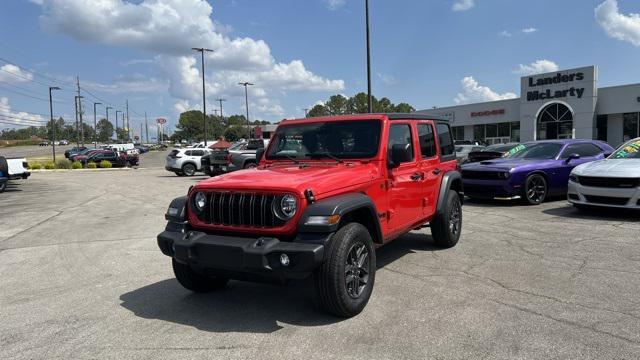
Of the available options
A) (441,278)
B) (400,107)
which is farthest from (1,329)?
(400,107)

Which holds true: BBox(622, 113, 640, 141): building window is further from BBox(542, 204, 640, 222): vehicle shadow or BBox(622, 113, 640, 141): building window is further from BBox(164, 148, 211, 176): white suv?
BBox(164, 148, 211, 176): white suv

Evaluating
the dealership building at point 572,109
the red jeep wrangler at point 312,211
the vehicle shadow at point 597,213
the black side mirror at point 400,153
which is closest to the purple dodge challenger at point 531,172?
the vehicle shadow at point 597,213

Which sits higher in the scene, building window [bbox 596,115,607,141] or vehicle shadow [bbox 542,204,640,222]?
building window [bbox 596,115,607,141]

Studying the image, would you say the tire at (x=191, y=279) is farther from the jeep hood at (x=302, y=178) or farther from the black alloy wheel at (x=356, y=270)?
the black alloy wheel at (x=356, y=270)

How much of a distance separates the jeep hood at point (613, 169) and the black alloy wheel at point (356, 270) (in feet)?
21.0

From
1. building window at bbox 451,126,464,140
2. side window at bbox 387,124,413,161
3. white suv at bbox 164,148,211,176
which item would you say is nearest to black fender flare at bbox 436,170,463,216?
side window at bbox 387,124,413,161

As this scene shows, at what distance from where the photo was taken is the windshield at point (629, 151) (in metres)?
9.75

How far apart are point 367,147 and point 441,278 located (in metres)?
1.72

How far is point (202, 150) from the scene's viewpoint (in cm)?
2658

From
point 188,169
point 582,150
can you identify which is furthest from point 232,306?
point 188,169

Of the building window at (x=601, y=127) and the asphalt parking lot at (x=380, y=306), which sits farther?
the building window at (x=601, y=127)

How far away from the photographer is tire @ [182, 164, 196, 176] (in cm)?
2541

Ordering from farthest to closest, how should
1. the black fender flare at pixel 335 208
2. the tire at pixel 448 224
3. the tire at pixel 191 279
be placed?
the tire at pixel 448 224
the tire at pixel 191 279
the black fender flare at pixel 335 208

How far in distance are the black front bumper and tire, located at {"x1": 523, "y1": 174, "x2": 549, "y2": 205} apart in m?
8.33
